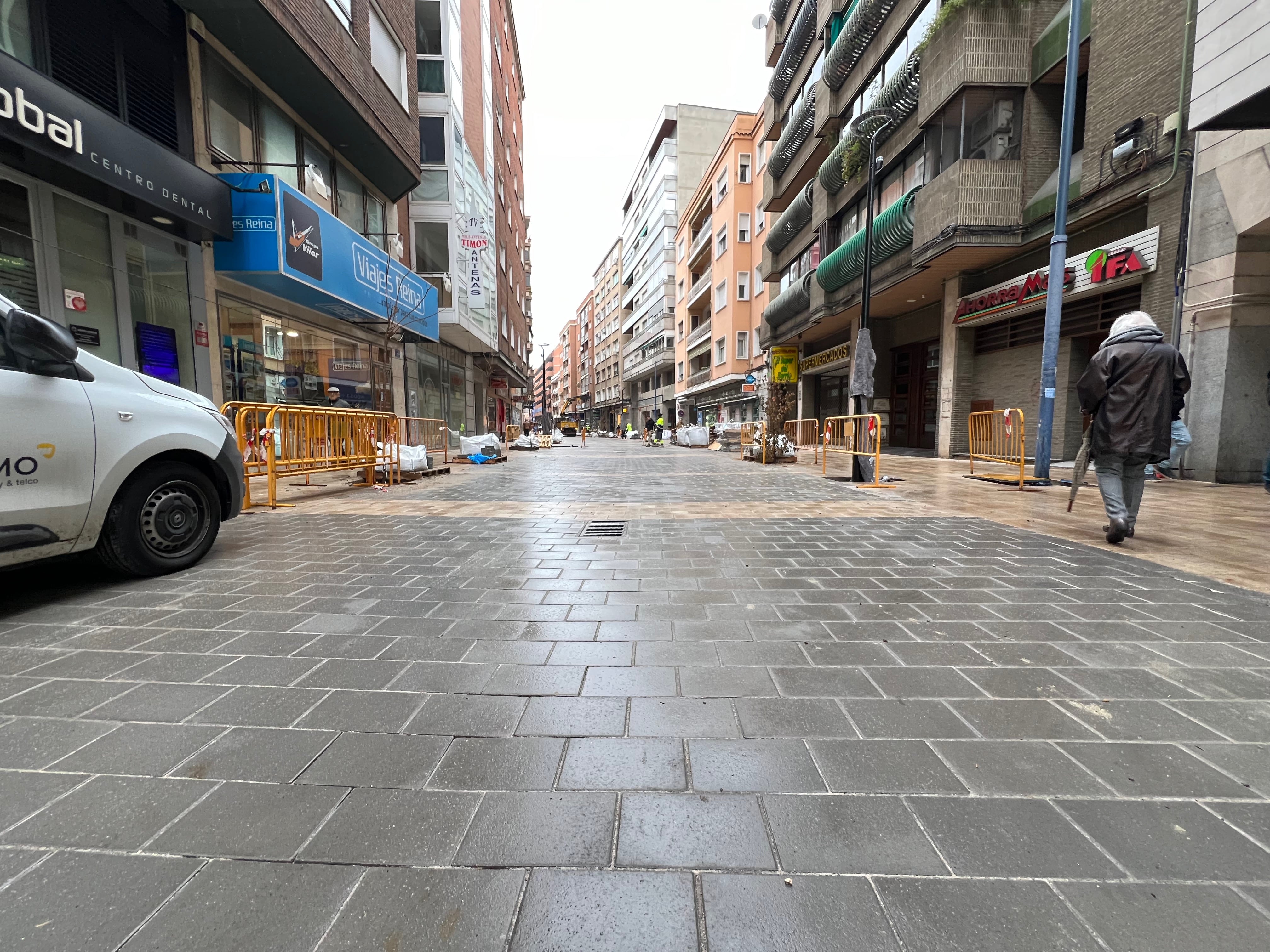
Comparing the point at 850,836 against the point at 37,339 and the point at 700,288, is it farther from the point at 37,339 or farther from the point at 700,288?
the point at 700,288

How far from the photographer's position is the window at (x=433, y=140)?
18.9 m

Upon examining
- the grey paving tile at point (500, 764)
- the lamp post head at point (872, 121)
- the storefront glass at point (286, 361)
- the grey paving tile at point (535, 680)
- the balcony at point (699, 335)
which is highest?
the lamp post head at point (872, 121)

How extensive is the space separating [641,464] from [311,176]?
11.0 m

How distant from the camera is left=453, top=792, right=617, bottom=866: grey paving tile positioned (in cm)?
151

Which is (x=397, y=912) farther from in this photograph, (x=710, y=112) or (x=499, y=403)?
(x=710, y=112)

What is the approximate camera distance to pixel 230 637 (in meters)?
3.05

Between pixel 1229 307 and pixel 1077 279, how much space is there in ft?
11.4

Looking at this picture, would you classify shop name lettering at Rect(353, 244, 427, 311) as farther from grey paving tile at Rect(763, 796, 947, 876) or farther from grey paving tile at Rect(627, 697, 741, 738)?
grey paving tile at Rect(763, 796, 947, 876)

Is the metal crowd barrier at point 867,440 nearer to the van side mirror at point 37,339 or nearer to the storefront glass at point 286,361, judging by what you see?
the van side mirror at point 37,339

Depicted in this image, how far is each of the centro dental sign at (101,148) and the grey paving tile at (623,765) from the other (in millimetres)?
→ 9075

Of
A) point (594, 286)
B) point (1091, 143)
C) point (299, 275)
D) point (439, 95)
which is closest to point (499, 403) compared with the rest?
point (439, 95)

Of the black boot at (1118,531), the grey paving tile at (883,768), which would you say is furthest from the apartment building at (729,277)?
the grey paving tile at (883,768)

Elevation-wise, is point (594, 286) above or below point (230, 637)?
above

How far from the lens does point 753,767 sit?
1.91m
